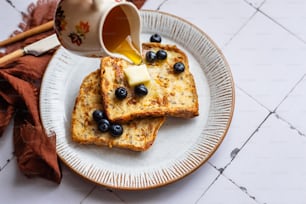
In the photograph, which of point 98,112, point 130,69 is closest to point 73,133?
point 98,112

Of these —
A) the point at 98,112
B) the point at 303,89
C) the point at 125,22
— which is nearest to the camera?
the point at 125,22

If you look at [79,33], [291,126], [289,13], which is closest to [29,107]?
[79,33]

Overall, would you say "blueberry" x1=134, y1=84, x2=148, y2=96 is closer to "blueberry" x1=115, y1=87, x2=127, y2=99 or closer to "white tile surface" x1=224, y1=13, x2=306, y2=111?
"blueberry" x1=115, y1=87, x2=127, y2=99

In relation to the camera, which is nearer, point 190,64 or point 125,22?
point 125,22

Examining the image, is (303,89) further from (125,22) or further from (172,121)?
(125,22)

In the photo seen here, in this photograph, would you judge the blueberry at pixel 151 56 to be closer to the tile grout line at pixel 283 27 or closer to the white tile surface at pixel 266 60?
the white tile surface at pixel 266 60

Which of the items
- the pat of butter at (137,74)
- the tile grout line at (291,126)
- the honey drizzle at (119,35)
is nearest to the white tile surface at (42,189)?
the pat of butter at (137,74)
